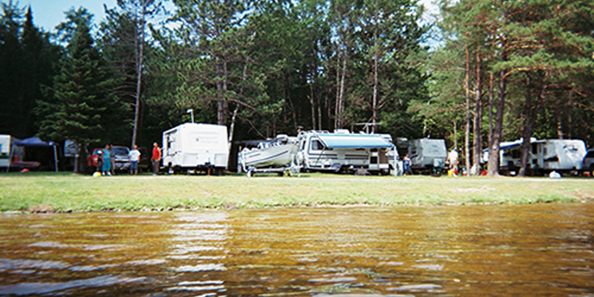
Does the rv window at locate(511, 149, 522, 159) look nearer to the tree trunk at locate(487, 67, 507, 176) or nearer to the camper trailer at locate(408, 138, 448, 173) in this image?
the camper trailer at locate(408, 138, 448, 173)

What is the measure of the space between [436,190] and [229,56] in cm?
1854

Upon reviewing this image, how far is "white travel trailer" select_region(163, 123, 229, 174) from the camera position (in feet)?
72.7

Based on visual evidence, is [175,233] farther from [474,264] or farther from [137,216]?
[474,264]

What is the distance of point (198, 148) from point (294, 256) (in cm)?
1819

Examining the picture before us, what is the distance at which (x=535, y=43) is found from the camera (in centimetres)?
2438

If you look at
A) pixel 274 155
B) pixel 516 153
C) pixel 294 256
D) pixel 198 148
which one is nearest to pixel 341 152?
pixel 274 155

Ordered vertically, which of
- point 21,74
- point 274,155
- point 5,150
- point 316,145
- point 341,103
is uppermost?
point 21,74

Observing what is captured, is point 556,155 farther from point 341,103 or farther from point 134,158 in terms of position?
point 134,158

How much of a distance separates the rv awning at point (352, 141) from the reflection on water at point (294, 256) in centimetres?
1647

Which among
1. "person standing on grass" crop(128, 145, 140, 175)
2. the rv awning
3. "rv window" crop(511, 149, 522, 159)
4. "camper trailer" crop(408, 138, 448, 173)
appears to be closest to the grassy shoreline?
the rv awning

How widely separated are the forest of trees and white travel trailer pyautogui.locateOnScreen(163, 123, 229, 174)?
13.6 feet

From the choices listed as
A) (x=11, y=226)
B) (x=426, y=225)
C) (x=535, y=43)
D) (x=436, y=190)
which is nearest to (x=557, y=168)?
(x=535, y=43)

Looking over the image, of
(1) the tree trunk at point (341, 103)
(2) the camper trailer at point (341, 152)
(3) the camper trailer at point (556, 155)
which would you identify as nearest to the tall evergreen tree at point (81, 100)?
(2) the camper trailer at point (341, 152)

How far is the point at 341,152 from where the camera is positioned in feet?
85.1
